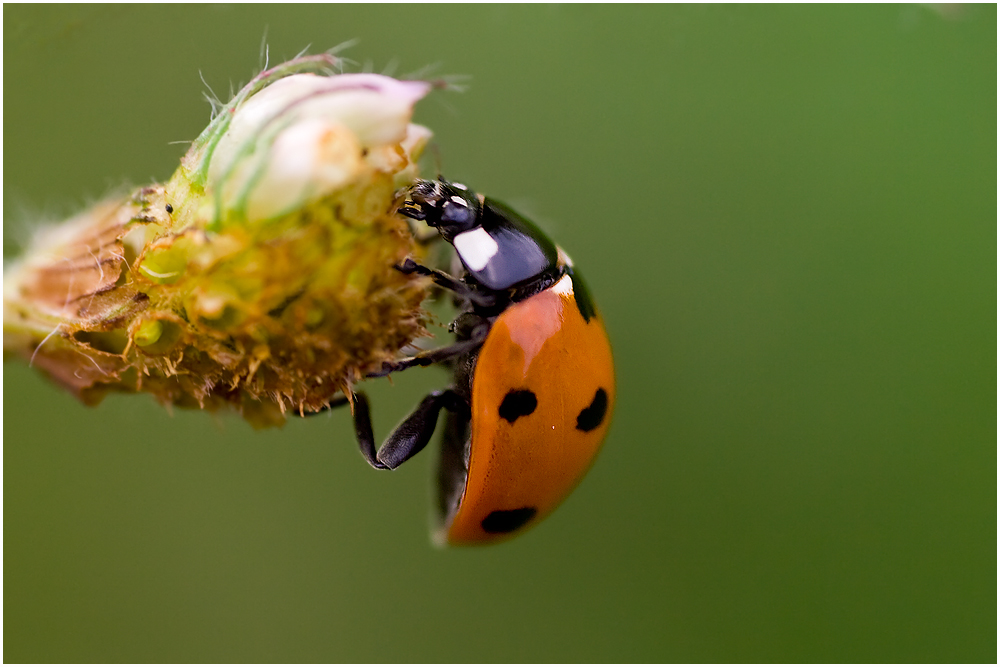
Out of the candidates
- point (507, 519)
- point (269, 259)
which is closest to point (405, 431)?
point (507, 519)

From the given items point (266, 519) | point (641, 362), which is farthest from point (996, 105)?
point (266, 519)

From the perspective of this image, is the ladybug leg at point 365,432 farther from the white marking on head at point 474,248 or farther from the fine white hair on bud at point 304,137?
the fine white hair on bud at point 304,137

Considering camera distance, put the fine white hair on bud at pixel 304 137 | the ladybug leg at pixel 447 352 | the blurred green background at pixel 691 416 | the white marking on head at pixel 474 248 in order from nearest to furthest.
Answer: the fine white hair on bud at pixel 304 137, the ladybug leg at pixel 447 352, the white marking on head at pixel 474 248, the blurred green background at pixel 691 416

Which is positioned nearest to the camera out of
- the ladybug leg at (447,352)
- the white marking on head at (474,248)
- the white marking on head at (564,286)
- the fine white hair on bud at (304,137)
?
the fine white hair on bud at (304,137)

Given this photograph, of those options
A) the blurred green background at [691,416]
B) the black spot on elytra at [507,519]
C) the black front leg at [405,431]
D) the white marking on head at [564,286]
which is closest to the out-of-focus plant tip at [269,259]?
the black front leg at [405,431]

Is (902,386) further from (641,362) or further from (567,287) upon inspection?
(567,287)

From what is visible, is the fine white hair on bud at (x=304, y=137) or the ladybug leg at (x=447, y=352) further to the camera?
the ladybug leg at (x=447, y=352)

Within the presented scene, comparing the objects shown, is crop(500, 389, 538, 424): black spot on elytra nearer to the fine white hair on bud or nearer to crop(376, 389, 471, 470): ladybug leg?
crop(376, 389, 471, 470): ladybug leg
